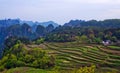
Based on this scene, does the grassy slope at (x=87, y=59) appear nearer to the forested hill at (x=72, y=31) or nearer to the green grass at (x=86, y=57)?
the green grass at (x=86, y=57)

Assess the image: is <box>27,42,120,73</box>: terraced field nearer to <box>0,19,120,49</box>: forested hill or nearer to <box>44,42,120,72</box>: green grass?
<box>44,42,120,72</box>: green grass

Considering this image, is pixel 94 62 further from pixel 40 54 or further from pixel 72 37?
pixel 72 37

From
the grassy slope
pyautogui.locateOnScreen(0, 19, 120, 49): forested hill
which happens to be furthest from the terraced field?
pyautogui.locateOnScreen(0, 19, 120, 49): forested hill

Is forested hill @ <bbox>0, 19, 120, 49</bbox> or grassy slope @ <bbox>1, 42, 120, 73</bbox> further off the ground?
forested hill @ <bbox>0, 19, 120, 49</bbox>

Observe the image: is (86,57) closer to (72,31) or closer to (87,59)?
(87,59)

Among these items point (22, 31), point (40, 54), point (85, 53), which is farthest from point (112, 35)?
point (22, 31)

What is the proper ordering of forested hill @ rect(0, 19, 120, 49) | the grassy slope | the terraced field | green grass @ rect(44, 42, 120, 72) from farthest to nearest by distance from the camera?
forested hill @ rect(0, 19, 120, 49)
green grass @ rect(44, 42, 120, 72)
the terraced field
the grassy slope

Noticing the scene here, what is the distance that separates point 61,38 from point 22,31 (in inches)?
2285

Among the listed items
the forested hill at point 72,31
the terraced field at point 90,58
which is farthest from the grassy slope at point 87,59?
the forested hill at point 72,31

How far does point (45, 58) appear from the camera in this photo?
32562 mm

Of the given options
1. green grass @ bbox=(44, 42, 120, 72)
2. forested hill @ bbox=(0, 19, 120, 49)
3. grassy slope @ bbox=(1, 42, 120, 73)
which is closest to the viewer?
grassy slope @ bbox=(1, 42, 120, 73)

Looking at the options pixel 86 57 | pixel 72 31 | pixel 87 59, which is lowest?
pixel 87 59

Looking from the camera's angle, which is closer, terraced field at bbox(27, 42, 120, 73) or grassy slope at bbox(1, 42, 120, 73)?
grassy slope at bbox(1, 42, 120, 73)

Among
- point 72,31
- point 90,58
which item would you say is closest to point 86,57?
point 90,58
